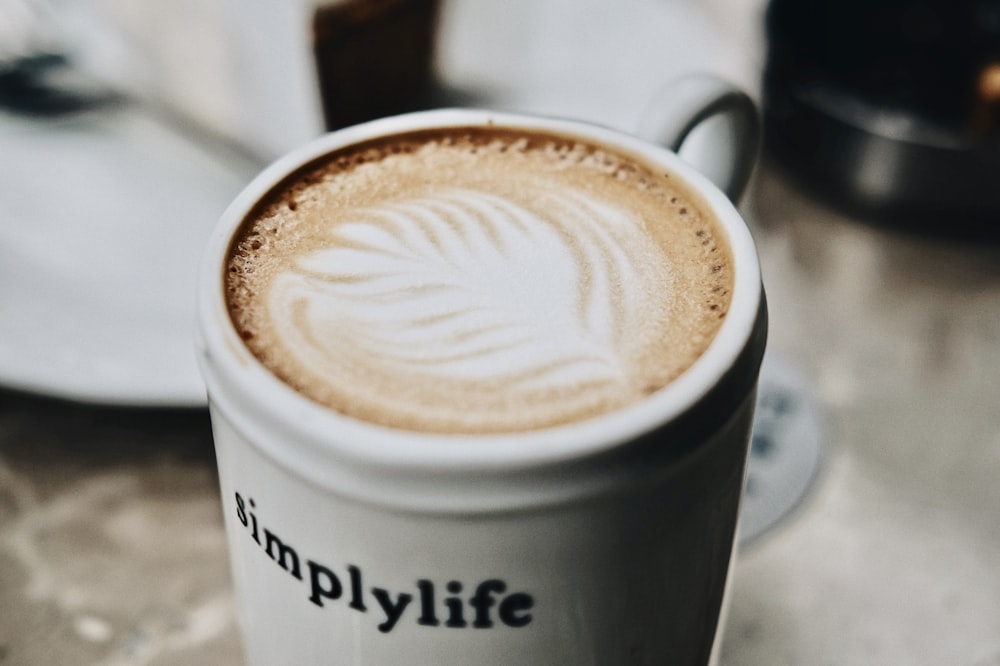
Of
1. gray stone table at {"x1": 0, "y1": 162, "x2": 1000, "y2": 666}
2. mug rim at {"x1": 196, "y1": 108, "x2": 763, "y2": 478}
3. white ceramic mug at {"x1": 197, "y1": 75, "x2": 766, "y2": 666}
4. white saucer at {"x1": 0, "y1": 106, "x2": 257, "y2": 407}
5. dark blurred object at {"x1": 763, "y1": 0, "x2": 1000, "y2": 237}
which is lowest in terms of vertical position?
gray stone table at {"x1": 0, "y1": 162, "x2": 1000, "y2": 666}

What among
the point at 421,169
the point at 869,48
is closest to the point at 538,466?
the point at 421,169

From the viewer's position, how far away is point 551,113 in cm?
81

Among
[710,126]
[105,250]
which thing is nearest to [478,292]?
[710,126]

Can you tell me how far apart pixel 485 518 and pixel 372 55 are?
1.91 feet

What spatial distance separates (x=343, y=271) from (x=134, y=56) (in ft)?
2.16

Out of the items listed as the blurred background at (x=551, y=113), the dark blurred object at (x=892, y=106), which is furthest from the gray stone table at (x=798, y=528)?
the dark blurred object at (x=892, y=106)

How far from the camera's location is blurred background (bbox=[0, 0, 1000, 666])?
0.55 m

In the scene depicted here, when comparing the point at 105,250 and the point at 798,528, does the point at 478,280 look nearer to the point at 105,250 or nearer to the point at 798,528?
the point at 798,528

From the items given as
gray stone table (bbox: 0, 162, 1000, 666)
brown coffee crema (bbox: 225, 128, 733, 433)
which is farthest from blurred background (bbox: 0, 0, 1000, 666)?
brown coffee crema (bbox: 225, 128, 733, 433)

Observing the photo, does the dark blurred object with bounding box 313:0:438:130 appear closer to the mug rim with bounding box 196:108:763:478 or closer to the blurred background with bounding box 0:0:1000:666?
the blurred background with bounding box 0:0:1000:666

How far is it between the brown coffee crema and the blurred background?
21 cm

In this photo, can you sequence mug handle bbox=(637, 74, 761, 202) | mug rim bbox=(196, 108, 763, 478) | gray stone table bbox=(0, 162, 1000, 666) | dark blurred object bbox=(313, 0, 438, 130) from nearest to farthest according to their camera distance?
mug rim bbox=(196, 108, 763, 478) < mug handle bbox=(637, 74, 761, 202) < gray stone table bbox=(0, 162, 1000, 666) < dark blurred object bbox=(313, 0, 438, 130)

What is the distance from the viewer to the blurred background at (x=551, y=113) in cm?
55

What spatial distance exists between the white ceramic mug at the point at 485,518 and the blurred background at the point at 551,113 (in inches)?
9.5
